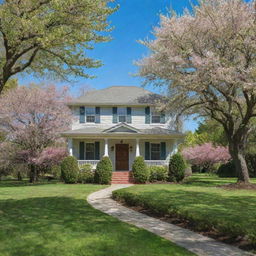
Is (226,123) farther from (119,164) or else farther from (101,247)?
(101,247)

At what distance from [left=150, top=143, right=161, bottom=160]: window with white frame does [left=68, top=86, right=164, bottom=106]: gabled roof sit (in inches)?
132

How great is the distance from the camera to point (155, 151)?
22.4m

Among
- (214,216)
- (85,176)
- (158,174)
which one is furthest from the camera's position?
(158,174)

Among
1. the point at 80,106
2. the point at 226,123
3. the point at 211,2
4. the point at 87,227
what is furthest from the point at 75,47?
the point at 80,106

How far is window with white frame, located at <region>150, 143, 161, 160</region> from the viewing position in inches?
878

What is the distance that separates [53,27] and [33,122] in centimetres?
1554

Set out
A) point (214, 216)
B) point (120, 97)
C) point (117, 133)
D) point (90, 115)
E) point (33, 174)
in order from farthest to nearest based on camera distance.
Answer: point (120, 97) → point (33, 174) → point (90, 115) → point (117, 133) → point (214, 216)

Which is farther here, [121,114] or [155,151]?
[121,114]

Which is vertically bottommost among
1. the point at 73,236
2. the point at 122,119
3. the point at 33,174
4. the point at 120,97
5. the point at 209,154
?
the point at 73,236

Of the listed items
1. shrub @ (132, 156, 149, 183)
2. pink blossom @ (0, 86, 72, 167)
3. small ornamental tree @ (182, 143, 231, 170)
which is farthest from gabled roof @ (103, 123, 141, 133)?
small ornamental tree @ (182, 143, 231, 170)

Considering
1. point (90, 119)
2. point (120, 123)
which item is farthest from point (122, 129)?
point (90, 119)

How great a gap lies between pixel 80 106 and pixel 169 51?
30.2 feet

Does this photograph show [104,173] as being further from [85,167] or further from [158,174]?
[158,174]

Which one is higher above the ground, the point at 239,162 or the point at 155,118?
the point at 155,118
